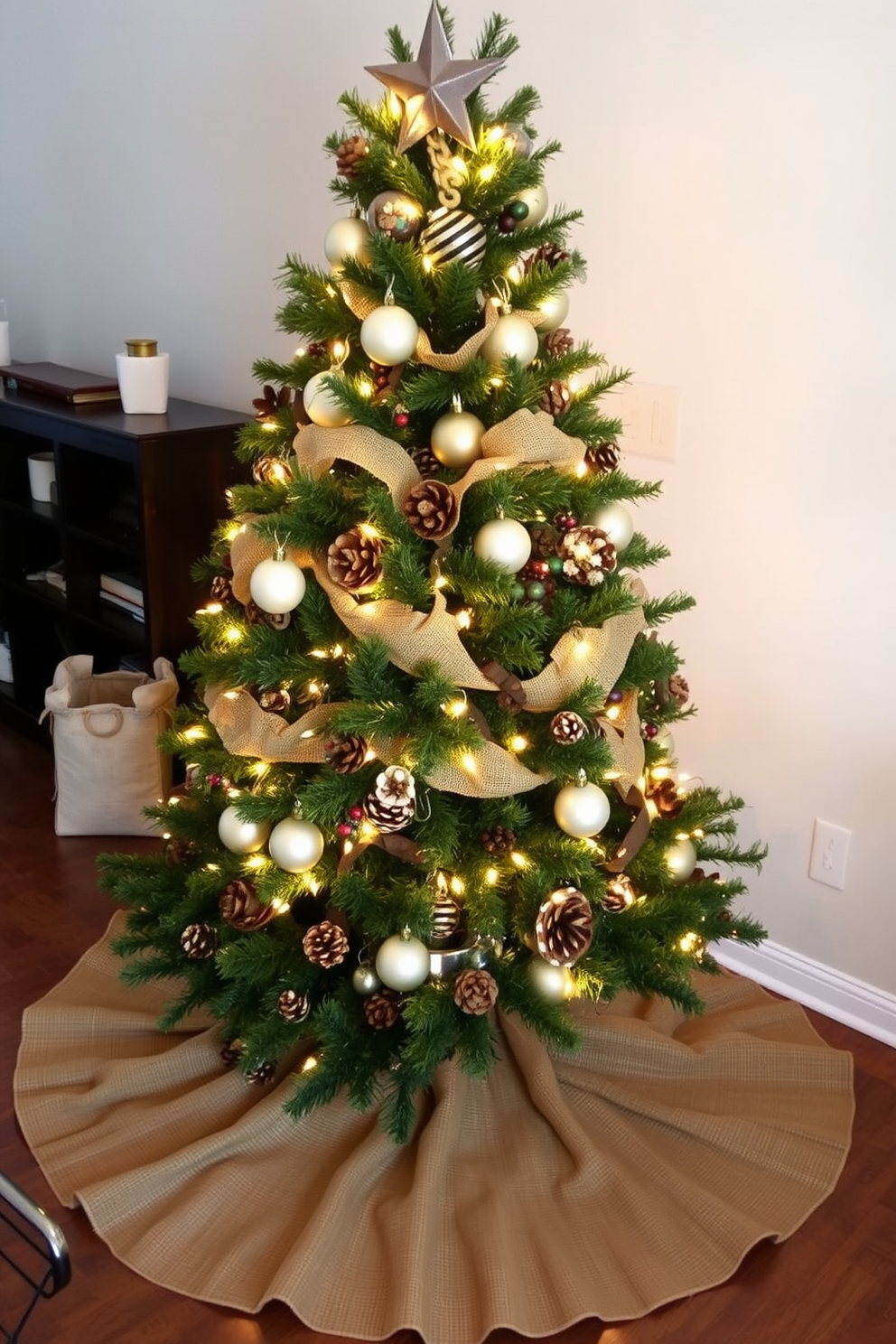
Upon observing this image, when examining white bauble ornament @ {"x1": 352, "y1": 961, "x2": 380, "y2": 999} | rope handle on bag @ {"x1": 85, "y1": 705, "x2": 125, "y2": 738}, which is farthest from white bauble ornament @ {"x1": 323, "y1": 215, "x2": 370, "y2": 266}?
rope handle on bag @ {"x1": 85, "y1": 705, "x2": 125, "y2": 738}

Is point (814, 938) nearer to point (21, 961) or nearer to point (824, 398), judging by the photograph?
point (824, 398)

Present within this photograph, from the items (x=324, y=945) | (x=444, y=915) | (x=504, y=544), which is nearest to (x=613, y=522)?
(x=504, y=544)

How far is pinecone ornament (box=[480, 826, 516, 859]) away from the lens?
1.58m

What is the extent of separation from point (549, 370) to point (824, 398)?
1.82 ft

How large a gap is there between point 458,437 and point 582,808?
0.49 metres

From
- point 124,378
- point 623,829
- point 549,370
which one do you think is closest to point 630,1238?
point 623,829

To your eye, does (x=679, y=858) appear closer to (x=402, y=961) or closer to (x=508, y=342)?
(x=402, y=961)

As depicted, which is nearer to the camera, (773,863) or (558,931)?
(558,931)

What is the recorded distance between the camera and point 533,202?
1.50 meters

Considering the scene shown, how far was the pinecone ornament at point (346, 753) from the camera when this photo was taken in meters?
1.47

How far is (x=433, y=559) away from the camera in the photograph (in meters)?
1.50

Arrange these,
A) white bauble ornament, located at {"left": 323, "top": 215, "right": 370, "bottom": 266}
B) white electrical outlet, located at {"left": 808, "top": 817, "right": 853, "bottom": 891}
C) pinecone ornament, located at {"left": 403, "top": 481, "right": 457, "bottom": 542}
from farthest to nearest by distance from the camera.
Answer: white electrical outlet, located at {"left": 808, "top": 817, "right": 853, "bottom": 891}, white bauble ornament, located at {"left": 323, "top": 215, "right": 370, "bottom": 266}, pinecone ornament, located at {"left": 403, "top": 481, "right": 457, "bottom": 542}

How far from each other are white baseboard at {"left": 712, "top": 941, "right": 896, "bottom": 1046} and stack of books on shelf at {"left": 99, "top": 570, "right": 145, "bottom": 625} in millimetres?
1437

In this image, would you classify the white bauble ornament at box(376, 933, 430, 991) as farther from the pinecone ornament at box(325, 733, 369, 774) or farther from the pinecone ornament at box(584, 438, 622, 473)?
the pinecone ornament at box(584, 438, 622, 473)
